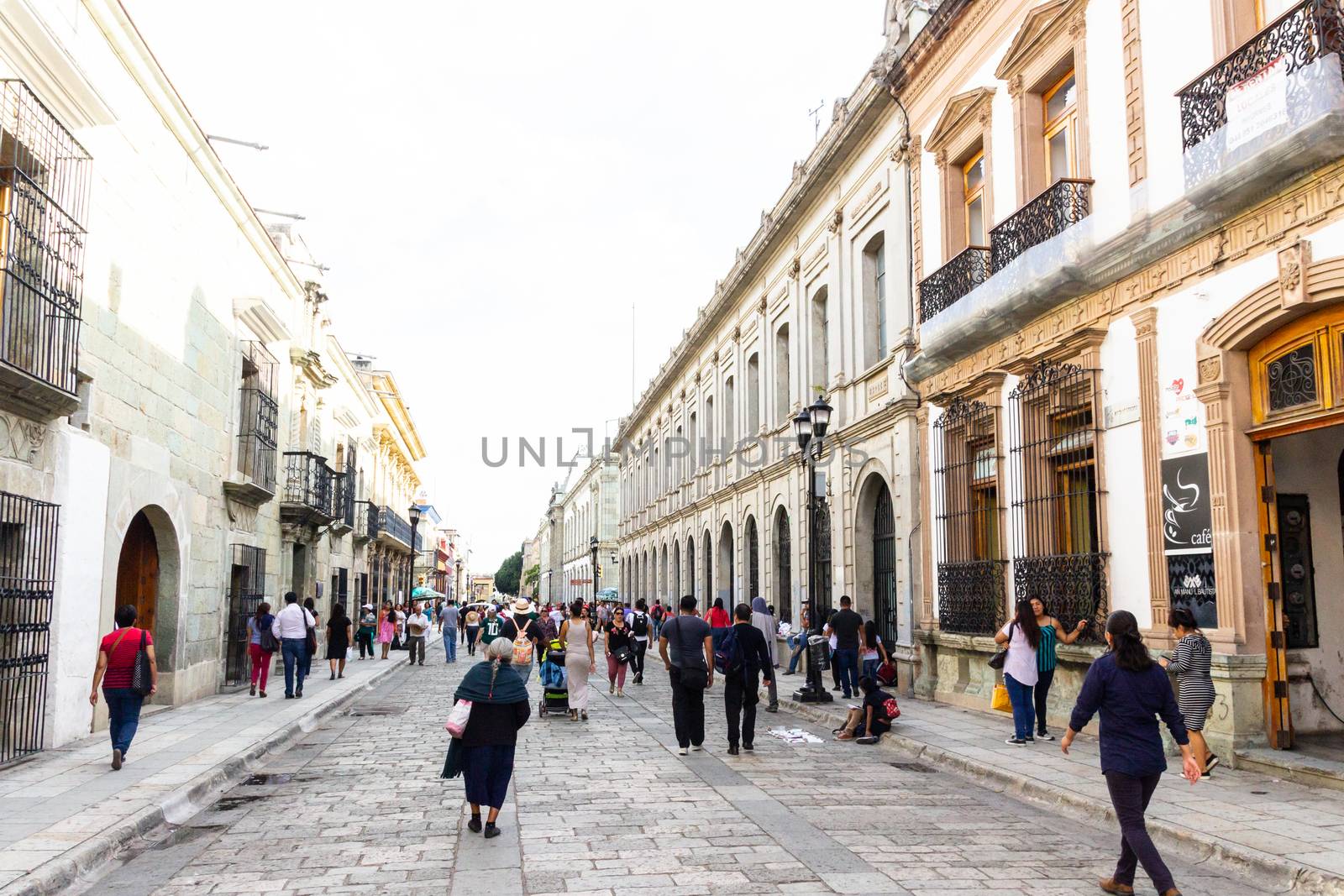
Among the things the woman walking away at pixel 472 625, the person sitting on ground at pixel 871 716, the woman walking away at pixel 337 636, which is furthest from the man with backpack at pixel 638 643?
the woman walking away at pixel 472 625

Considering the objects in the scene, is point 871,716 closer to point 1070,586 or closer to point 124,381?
point 1070,586

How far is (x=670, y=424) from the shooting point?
4131cm

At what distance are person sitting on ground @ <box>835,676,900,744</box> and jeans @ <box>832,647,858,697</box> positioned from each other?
2.73m

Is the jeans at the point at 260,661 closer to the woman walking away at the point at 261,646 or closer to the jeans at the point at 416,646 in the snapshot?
the woman walking away at the point at 261,646

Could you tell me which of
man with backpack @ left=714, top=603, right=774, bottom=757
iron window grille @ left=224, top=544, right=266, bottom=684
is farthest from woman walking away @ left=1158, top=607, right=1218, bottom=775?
iron window grille @ left=224, top=544, right=266, bottom=684

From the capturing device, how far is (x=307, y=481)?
22.8m

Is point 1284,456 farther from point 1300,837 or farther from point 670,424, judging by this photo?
point 670,424

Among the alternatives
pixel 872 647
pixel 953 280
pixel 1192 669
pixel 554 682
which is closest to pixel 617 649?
pixel 554 682

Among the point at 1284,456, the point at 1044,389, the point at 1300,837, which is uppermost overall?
the point at 1044,389

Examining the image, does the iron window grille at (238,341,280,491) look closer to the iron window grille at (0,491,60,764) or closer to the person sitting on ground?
the iron window grille at (0,491,60,764)

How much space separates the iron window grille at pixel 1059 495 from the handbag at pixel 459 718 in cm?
734

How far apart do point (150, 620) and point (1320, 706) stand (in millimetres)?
14366

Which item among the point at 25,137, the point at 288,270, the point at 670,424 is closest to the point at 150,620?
the point at 25,137

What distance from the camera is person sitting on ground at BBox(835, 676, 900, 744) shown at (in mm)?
12391
